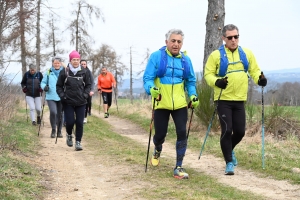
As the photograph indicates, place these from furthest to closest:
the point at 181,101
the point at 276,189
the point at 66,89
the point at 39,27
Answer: the point at 39,27 < the point at 66,89 < the point at 181,101 < the point at 276,189

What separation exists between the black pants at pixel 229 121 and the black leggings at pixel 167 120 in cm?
59

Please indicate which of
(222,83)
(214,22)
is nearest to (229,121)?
(222,83)

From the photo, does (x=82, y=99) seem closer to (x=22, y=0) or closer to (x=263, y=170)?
(x=263, y=170)

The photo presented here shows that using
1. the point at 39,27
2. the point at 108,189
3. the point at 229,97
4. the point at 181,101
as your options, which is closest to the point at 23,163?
the point at 108,189

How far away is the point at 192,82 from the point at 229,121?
2.61ft

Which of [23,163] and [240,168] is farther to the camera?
[240,168]

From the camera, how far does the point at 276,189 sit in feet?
18.0

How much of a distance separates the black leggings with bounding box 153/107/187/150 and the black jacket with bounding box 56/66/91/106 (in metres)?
2.70

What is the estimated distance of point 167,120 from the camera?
6.46m

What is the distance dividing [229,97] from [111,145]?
14.0 ft

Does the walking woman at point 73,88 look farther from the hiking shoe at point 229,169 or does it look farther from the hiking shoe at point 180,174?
the hiking shoe at point 229,169

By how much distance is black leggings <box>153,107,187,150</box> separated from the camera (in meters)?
6.23

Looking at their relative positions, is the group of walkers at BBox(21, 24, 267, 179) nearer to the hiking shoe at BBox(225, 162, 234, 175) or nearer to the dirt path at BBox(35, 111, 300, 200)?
the hiking shoe at BBox(225, 162, 234, 175)

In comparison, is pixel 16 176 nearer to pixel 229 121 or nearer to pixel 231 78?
pixel 229 121
